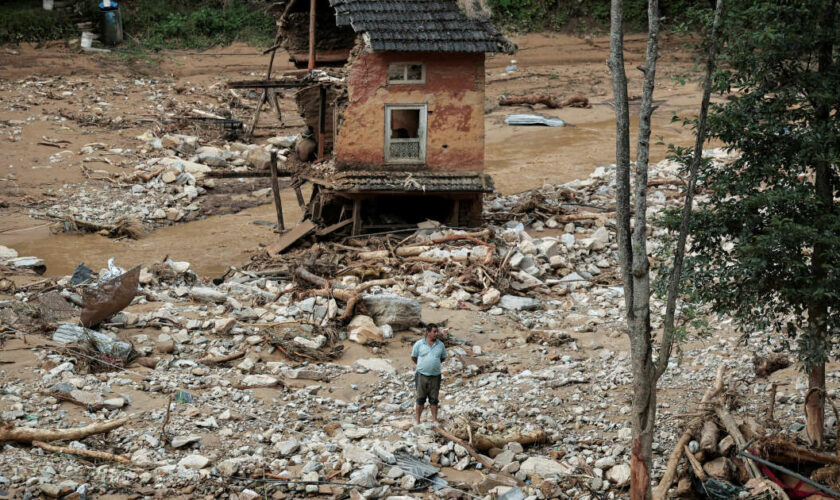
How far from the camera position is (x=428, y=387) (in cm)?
937

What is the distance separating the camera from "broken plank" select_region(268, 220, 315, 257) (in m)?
16.8

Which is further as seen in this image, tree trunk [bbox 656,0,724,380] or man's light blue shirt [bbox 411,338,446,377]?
man's light blue shirt [bbox 411,338,446,377]

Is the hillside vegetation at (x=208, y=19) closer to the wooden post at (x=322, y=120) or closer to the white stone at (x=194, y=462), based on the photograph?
the wooden post at (x=322, y=120)

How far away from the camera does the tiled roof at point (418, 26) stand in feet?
52.0

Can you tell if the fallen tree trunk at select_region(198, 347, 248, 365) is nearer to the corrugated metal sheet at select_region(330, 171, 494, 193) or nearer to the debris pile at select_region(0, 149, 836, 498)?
the debris pile at select_region(0, 149, 836, 498)

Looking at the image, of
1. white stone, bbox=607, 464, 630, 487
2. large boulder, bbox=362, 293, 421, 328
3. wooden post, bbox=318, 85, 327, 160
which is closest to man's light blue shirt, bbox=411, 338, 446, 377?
white stone, bbox=607, 464, 630, 487

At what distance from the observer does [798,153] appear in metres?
7.29

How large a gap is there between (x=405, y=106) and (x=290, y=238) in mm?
3447

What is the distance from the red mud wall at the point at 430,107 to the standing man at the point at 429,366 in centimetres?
802

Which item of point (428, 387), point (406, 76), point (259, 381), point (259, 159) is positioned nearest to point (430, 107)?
point (406, 76)

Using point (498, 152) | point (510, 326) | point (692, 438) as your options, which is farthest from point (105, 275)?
point (498, 152)

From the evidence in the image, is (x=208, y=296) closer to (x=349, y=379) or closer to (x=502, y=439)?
(x=349, y=379)

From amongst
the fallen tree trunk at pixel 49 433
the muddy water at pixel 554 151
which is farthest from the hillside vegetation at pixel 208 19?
the fallen tree trunk at pixel 49 433

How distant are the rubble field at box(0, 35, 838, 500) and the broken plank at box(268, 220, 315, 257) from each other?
9.3 inches
